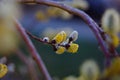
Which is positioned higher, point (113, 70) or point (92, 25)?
point (92, 25)

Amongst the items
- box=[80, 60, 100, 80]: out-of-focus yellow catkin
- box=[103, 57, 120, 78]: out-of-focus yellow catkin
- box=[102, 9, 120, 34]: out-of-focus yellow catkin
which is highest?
box=[102, 9, 120, 34]: out-of-focus yellow catkin

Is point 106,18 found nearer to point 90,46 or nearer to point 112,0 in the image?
point 90,46

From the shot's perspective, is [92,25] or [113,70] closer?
[113,70]

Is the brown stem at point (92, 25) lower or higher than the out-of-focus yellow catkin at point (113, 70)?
higher

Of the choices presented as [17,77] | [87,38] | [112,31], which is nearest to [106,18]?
[112,31]

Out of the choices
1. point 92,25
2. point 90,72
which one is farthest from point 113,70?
point 92,25

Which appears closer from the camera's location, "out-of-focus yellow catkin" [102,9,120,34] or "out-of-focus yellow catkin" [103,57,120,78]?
"out-of-focus yellow catkin" [103,57,120,78]

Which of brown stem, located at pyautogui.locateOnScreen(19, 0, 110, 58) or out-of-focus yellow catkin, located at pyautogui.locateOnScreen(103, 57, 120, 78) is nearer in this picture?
out-of-focus yellow catkin, located at pyautogui.locateOnScreen(103, 57, 120, 78)

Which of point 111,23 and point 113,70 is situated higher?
point 111,23

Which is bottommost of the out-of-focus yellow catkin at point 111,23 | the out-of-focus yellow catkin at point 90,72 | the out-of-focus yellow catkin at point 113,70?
the out-of-focus yellow catkin at point 113,70

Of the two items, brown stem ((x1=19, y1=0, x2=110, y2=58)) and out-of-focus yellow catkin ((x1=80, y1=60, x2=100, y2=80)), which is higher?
brown stem ((x1=19, y1=0, x2=110, y2=58))

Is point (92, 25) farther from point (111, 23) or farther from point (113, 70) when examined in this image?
point (113, 70)

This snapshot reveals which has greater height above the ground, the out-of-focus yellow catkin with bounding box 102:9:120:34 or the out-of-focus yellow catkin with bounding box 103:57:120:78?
the out-of-focus yellow catkin with bounding box 102:9:120:34
